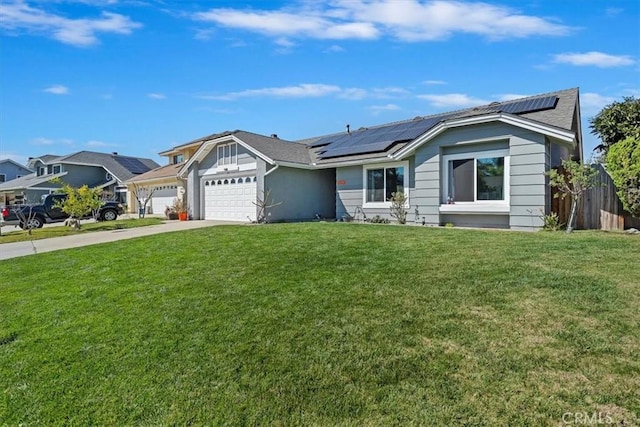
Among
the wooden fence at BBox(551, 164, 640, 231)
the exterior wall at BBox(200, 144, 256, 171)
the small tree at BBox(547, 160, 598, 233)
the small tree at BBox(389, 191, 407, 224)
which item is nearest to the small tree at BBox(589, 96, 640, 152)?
the wooden fence at BBox(551, 164, 640, 231)

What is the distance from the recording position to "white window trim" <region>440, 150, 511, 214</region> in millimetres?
11625

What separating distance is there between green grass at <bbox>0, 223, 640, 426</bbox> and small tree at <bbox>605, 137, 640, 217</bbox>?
3.80 meters

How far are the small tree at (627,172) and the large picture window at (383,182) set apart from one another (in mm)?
6481

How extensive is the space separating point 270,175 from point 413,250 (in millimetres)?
10503

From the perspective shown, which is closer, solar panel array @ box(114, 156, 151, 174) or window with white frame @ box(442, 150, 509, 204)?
window with white frame @ box(442, 150, 509, 204)

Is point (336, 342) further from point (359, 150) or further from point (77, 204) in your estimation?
point (77, 204)

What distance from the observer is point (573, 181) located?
32.7ft

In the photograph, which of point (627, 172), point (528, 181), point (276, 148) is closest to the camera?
point (627, 172)

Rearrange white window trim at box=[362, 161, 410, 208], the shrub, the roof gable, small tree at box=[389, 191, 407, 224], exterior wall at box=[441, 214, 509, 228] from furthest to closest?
the shrub → white window trim at box=[362, 161, 410, 208] → small tree at box=[389, 191, 407, 224] → exterior wall at box=[441, 214, 509, 228] → the roof gable

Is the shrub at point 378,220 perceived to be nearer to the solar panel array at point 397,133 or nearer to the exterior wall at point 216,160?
the solar panel array at point 397,133

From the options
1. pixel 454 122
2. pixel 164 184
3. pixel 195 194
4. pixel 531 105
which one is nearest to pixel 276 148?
pixel 195 194

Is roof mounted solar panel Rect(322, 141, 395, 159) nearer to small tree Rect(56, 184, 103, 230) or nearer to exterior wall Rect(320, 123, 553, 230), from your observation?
exterior wall Rect(320, 123, 553, 230)

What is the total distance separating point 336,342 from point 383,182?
11989mm

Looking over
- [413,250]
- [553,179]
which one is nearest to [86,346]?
[413,250]
